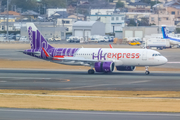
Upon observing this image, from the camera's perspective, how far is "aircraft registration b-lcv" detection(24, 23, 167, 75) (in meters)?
47.2

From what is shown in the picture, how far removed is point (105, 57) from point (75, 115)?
89.1ft

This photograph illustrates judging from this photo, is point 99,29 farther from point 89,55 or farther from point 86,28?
point 89,55

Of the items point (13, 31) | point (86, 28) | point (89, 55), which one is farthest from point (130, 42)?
point (89, 55)

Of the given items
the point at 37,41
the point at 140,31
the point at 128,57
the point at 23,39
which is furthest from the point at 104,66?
the point at 140,31

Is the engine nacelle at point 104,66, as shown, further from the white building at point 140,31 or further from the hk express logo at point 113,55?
the white building at point 140,31

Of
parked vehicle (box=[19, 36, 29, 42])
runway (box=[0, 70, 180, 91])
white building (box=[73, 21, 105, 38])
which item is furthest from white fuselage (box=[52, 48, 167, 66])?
white building (box=[73, 21, 105, 38])

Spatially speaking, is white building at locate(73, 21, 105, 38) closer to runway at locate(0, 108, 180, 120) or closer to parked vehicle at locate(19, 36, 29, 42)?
parked vehicle at locate(19, 36, 29, 42)

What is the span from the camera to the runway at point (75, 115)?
68.9 feet

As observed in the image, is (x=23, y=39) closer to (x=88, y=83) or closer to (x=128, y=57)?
(x=128, y=57)

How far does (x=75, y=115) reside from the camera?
2186 cm

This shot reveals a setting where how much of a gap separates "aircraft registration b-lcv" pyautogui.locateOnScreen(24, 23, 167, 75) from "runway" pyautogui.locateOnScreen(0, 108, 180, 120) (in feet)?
79.2

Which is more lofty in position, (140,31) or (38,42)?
(140,31)

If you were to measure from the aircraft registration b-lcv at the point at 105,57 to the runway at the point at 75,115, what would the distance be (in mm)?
24151

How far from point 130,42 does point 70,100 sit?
105824mm
